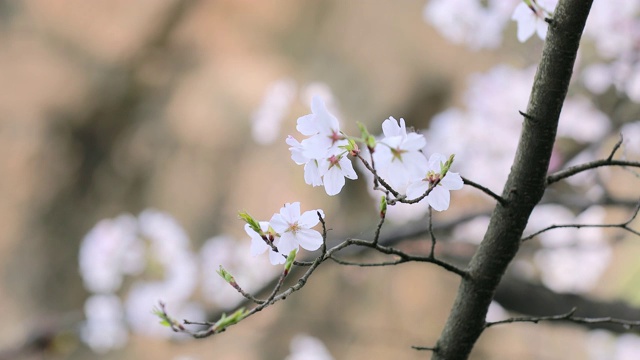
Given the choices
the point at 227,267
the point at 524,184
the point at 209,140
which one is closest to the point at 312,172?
the point at 524,184

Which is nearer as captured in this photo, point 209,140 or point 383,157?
point 383,157

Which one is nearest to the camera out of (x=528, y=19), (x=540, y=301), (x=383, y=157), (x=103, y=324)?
(x=383, y=157)

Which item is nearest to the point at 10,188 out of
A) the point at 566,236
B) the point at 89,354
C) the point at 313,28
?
the point at 89,354

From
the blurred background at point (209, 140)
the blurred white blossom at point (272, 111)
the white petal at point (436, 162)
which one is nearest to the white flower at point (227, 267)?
the blurred background at point (209, 140)

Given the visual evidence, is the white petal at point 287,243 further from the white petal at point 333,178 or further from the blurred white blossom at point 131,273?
the blurred white blossom at point 131,273

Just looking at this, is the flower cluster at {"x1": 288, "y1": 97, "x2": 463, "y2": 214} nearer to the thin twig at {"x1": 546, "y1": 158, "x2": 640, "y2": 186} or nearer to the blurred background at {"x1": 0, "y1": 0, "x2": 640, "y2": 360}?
the thin twig at {"x1": 546, "y1": 158, "x2": 640, "y2": 186}

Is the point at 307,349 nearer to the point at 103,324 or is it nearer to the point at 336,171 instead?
the point at 103,324
